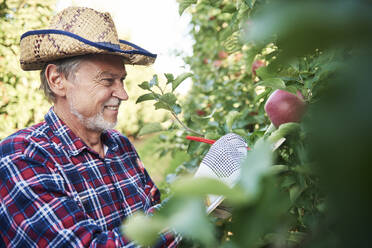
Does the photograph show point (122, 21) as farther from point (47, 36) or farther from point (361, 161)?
point (361, 161)

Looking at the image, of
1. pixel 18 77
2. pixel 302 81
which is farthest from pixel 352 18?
pixel 18 77

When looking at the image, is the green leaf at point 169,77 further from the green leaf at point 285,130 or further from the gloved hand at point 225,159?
the green leaf at point 285,130

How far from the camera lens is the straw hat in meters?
1.30

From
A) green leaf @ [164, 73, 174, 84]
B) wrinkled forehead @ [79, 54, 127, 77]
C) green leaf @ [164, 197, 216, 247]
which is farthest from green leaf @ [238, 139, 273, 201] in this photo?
wrinkled forehead @ [79, 54, 127, 77]

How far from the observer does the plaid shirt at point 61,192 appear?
0.97m

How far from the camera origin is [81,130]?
1.45 meters

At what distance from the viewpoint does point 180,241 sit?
1.04m

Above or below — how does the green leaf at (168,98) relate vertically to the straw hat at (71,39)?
below

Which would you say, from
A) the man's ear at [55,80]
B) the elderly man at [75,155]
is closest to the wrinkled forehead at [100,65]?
the elderly man at [75,155]

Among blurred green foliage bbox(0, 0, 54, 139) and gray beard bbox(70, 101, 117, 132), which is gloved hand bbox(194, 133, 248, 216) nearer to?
gray beard bbox(70, 101, 117, 132)

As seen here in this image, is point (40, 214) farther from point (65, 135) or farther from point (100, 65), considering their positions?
point (100, 65)

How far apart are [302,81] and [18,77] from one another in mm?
2393

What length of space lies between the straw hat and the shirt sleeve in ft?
1.69

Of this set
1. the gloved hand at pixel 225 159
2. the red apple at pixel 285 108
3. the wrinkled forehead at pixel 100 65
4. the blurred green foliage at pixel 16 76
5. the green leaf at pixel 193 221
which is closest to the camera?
the green leaf at pixel 193 221
